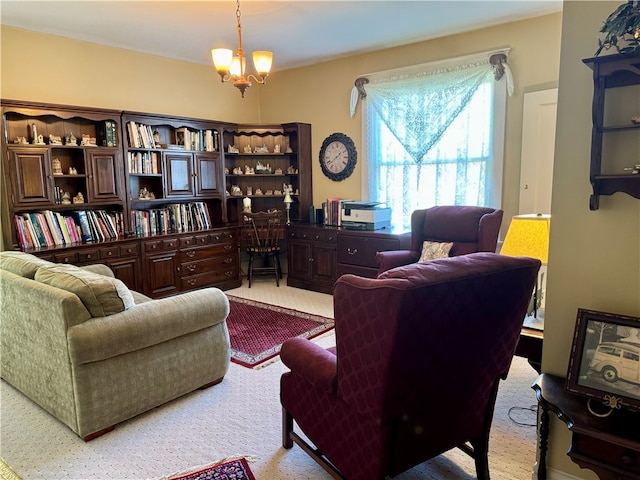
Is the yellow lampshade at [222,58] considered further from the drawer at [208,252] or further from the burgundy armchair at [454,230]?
the drawer at [208,252]

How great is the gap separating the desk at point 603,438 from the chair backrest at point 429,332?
30cm

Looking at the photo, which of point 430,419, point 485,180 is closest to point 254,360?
point 430,419

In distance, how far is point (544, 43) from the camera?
379 centimetres

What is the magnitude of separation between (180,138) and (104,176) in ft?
3.48

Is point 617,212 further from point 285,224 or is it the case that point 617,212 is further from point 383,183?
point 285,224

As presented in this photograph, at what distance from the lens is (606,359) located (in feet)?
4.83

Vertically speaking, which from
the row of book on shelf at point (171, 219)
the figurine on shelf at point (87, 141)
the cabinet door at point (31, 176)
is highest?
the figurine on shelf at point (87, 141)

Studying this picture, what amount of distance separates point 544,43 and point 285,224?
10.7 ft

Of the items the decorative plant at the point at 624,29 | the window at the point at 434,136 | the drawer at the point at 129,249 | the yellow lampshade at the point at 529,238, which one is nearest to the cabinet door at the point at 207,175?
the drawer at the point at 129,249

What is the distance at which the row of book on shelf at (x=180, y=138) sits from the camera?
4.48 meters

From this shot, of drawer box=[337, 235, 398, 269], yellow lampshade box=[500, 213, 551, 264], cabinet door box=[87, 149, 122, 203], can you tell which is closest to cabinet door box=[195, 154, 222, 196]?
cabinet door box=[87, 149, 122, 203]

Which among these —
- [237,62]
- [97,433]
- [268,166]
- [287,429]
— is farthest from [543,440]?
[268,166]

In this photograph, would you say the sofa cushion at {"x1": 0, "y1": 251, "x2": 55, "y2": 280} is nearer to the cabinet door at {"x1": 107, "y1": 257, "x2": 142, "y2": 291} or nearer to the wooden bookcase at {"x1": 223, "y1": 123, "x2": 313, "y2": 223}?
the cabinet door at {"x1": 107, "y1": 257, "x2": 142, "y2": 291}

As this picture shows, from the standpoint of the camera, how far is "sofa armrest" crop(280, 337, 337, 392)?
171 centimetres
